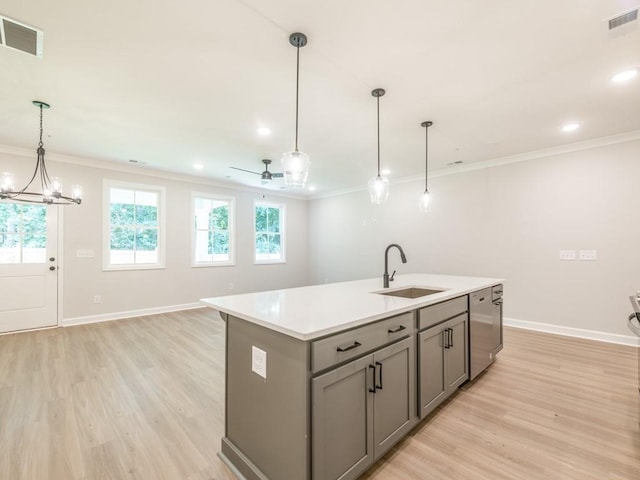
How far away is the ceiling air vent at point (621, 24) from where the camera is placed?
1.81 metres

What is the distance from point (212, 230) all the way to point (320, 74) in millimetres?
4743

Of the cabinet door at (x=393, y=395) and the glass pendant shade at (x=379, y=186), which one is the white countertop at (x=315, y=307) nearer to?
the cabinet door at (x=393, y=395)

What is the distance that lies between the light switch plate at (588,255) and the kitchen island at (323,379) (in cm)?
334

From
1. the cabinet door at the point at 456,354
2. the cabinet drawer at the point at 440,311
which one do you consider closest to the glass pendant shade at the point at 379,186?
the cabinet drawer at the point at 440,311

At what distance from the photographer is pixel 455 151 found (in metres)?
4.41

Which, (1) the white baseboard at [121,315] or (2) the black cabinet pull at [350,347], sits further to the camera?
(1) the white baseboard at [121,315]

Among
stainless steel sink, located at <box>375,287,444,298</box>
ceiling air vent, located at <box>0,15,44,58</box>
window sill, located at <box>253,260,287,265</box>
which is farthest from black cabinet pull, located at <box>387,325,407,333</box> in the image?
window sill, located at <box>253,260,287,265</box>

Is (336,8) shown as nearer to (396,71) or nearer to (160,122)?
(396,71)

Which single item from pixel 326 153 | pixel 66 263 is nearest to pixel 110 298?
pixel 66 263

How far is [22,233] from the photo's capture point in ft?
14.3

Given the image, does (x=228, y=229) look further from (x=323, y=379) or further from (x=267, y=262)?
(x=323, y=379)

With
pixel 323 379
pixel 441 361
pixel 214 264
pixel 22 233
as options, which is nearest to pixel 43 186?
pixel 22 233

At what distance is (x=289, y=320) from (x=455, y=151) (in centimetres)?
408

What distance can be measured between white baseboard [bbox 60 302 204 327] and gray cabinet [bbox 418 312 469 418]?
4215 millimetres
